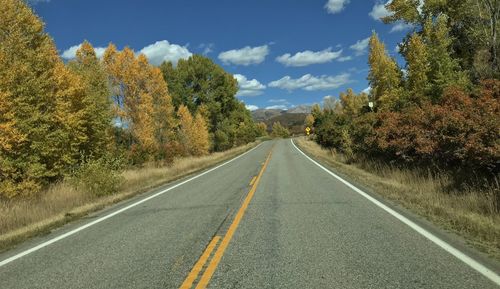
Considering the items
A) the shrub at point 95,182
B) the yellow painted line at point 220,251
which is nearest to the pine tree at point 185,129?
the shrub at point 95,182

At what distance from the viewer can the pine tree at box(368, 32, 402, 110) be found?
100ft

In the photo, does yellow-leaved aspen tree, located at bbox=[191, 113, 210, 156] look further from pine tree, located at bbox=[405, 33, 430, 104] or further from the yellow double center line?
the yellow double center line

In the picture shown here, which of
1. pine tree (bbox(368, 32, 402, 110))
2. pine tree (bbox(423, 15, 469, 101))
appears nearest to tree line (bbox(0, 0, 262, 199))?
pine tree (bbox(368, 32, 402, 110))

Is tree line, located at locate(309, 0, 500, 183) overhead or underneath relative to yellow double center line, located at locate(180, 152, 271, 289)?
overhead

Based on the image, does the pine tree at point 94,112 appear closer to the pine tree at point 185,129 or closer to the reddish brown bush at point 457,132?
the reddish brown bush at point 457,132

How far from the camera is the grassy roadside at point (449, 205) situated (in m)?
7.02

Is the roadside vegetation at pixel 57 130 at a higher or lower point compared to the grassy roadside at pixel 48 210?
higher

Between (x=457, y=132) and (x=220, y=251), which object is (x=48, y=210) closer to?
(x=220, y=251)

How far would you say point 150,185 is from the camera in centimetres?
1847

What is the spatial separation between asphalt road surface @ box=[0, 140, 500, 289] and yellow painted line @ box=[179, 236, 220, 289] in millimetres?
15

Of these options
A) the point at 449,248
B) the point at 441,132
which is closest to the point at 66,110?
the point at 441,132

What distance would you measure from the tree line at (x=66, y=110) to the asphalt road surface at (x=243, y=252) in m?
6.71

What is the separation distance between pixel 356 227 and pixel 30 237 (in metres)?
6.48

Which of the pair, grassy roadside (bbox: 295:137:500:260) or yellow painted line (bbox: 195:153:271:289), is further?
grassy roadside (bbox: 295:137:500:260)
